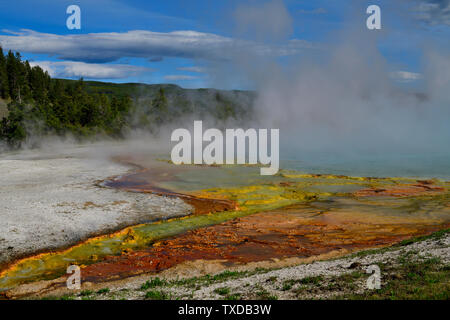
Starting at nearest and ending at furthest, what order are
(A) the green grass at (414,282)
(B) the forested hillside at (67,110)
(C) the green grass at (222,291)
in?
1. (A) the green grass at (414,282)
2. (C) the green grass at (222,291)
3. (B) the forested hillside at (67,110)

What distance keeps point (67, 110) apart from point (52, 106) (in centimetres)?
383

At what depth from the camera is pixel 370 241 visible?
1675 cm

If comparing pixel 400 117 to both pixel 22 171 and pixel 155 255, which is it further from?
pixel 155 255

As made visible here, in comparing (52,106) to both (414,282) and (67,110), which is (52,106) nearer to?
(67,110)

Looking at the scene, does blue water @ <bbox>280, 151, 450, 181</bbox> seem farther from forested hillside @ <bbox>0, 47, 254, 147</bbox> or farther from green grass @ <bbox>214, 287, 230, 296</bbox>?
forested hillside @ <bbox>0, 47, 254, 147</bbox>

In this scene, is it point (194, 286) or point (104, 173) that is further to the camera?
point (104, 173)

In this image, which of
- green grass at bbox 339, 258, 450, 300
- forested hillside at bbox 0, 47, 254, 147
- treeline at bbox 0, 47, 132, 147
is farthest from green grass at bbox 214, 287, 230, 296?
treeline at bbox 0, 47, 132, 147

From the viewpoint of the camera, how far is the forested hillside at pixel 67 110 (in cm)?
5962

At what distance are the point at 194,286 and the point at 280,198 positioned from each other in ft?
52.7

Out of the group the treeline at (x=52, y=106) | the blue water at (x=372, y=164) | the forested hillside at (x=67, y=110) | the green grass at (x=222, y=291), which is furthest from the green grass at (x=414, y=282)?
the treeline at (x=52, y=106)

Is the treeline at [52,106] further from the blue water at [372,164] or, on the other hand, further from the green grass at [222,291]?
the green grass at [222,291]

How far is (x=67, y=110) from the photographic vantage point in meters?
74.6

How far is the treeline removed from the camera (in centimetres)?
6275
